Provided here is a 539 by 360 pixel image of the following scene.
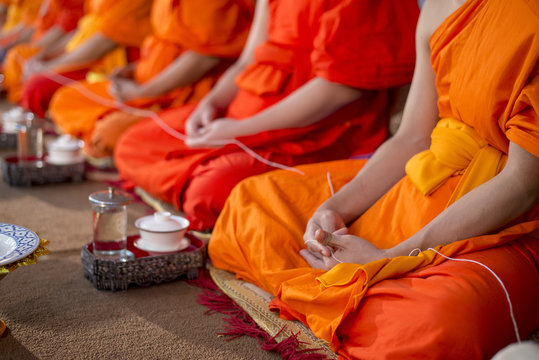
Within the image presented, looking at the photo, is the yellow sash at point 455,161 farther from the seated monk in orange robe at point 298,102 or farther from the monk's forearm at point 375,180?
the seated monk in orange robe at point 298,102

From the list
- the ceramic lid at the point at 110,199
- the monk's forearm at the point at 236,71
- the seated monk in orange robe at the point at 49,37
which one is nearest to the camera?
the ceramic lid at the point at 110,199

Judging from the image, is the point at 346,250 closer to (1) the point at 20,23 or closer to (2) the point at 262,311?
(2) the point at 262,311

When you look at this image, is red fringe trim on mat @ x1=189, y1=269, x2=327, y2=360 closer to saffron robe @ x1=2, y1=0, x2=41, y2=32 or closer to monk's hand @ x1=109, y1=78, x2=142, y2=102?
monk's hand @ x1=109, y1=78, x2=142, y2=102

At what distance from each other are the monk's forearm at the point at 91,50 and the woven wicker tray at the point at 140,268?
2238mm

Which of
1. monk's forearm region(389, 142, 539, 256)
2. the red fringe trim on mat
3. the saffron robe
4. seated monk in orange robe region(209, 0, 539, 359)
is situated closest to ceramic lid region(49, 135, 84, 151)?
the red fringe trim on mat

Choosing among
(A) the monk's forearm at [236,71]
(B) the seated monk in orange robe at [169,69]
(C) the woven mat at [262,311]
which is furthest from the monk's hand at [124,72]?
(C) the woven mat at [262,311]

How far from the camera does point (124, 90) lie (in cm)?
323

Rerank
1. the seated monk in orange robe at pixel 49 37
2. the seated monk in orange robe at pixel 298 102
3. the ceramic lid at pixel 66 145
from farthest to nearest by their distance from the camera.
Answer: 1. the seated monk in orange robe at pixel 49 37
2. the ceramic lid at pixel 66 145
3. the seated monk in orange robe at pixel 298 102

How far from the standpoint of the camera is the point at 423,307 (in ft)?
3.99

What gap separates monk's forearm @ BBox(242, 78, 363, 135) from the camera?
6.88 feet

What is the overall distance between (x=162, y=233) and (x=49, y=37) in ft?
11.3

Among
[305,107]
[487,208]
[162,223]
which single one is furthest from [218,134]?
[487,208]

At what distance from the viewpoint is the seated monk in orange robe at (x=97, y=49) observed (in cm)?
363


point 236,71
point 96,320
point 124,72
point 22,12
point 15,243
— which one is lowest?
point 96,320
